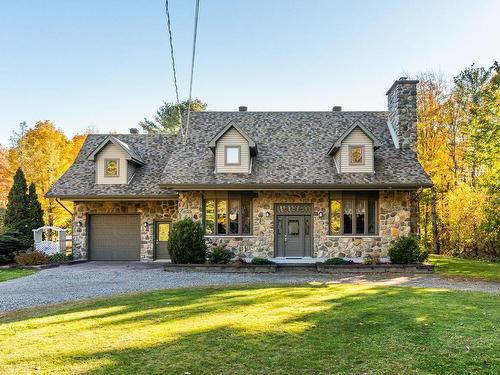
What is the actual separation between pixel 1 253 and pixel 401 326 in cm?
1851

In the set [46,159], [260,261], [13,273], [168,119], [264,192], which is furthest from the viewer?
[168,119]

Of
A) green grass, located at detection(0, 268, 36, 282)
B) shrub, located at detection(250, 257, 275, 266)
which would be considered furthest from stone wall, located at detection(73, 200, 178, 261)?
shrub, located at detection(250, 257, 275, 266)

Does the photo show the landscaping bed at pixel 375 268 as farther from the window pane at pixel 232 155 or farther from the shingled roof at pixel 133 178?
the shingled roof at pixel 133 178

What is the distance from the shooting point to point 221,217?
57.4 ft

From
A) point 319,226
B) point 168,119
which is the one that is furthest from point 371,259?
point 168,119

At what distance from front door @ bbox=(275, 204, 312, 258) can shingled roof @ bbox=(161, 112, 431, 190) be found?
1299 mm

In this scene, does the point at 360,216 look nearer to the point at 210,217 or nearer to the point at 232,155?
the point at 232,155

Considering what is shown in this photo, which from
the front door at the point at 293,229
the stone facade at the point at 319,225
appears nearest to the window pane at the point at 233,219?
the stone facade at the point at 319,225

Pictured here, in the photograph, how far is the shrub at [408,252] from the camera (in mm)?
15828

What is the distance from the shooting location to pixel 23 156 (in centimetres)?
3186

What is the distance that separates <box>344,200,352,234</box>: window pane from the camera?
56.7 ft

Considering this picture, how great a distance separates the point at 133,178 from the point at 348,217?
34.1 ft

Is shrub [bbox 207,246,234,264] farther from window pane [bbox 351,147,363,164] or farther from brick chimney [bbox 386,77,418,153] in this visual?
brick chimney [bbox 386,77,418,153]

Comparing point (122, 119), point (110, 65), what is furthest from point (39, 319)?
point (122, 119)
